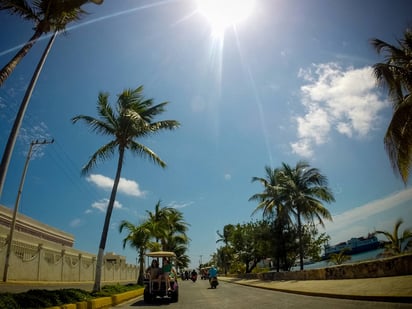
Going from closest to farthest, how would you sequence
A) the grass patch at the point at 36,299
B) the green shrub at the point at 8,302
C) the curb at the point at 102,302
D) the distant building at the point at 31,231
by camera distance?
the green shrub at the point at 8,302, the grass patch at the point at 36,299, the curb at the point at 102,302, the distant building at the point at 31,231

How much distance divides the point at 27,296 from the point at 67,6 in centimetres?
900

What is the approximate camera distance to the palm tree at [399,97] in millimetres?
11117

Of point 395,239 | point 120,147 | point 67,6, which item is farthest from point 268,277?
point 67,6

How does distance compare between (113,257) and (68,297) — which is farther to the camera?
(113,257)

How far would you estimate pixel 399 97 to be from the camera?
40.0ft

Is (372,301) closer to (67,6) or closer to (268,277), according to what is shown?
(67,6)

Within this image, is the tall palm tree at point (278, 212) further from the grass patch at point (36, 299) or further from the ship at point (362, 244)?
the ship at point (362, 244)

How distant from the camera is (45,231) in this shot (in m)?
39.7

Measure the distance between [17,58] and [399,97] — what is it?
14.0m

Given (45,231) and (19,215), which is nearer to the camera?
(19,215)

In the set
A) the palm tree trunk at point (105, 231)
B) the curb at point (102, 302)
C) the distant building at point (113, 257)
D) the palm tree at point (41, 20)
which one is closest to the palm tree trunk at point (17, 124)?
the palm tree at point (41, 20)

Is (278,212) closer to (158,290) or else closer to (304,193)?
(304,193)

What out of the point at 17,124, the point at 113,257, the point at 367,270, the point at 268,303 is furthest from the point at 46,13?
the point at 113,257

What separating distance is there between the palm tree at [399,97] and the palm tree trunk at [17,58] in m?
12.8
